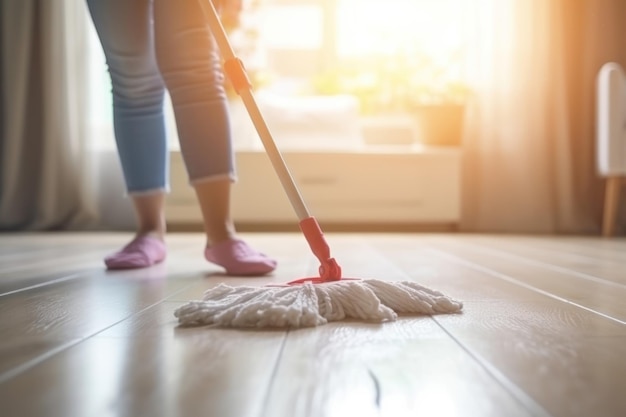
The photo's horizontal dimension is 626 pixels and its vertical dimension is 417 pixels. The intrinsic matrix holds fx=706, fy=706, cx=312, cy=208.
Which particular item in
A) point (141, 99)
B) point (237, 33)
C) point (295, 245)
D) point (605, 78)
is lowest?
point (295, 245)

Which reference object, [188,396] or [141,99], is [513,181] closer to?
[141,99]

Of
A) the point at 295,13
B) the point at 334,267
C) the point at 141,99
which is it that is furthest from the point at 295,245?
the point at 295,13

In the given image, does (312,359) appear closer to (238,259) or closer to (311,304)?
(311,304)

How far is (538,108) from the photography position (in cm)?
345

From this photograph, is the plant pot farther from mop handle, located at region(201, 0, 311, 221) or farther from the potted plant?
mop handle, located at region(201, 0, 311, 221)

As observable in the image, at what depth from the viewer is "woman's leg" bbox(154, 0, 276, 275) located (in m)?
1.23

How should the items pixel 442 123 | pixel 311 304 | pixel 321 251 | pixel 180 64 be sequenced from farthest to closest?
1. pixel 442 123
2. pixel 180 64
3. pixel 321 251
4. pixel 311 304

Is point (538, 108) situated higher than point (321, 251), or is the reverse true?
point (538, 108)

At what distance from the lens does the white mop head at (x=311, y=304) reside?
2.41 feet

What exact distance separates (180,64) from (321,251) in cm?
49

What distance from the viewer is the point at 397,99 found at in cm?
363

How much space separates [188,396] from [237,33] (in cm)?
325

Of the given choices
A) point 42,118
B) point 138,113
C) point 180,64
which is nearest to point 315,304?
point 180,64

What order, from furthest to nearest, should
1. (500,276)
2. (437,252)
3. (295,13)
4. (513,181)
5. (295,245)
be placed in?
1. (295,13)
2. (513,181)
3. (295,245)
4. (437,252)
5. (500,276)
